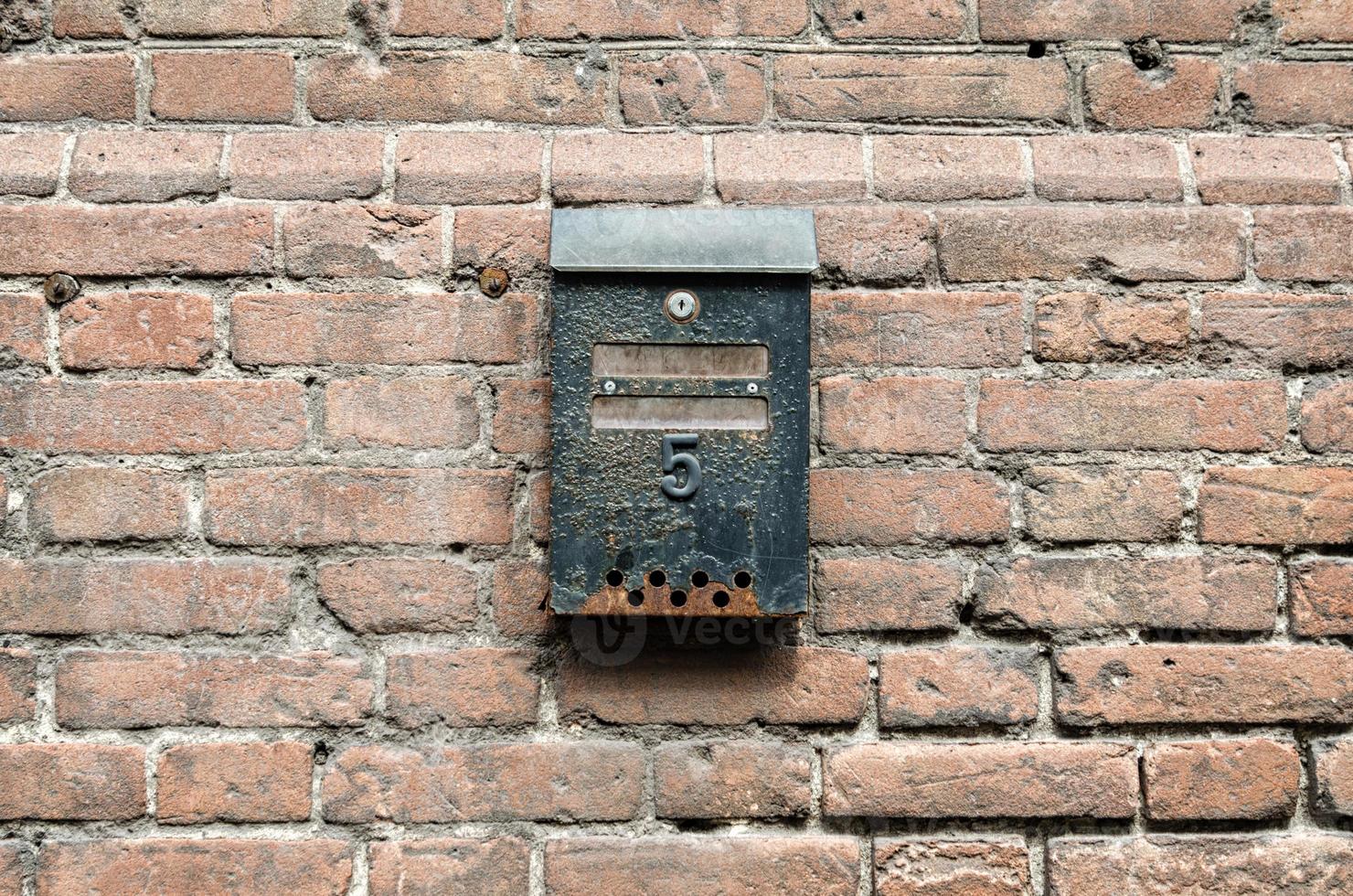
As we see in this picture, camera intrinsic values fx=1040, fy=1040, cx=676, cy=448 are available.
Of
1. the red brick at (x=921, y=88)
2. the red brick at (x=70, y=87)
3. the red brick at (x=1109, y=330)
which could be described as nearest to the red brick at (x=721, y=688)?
the red brick at (x=1109, y=330)

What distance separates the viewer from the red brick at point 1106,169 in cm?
125

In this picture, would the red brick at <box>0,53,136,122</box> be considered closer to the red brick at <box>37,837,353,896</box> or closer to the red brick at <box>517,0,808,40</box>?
the red brick at <box>517,0,808,40</box>

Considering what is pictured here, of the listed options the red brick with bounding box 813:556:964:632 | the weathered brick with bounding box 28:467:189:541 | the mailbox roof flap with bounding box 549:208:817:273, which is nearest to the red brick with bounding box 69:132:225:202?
the weathered brick with bounding box 28:467:189:541

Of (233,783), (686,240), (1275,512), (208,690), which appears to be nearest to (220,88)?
(686,240)

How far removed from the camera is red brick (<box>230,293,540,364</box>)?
1.22m

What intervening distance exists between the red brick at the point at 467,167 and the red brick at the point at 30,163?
0.40 metres

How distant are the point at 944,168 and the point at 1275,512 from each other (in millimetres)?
561

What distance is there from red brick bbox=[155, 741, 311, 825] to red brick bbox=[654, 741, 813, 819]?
16.1 inches

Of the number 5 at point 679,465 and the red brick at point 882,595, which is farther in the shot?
the red brick at point 882,595

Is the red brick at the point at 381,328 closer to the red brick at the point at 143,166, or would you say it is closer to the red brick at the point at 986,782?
the red brick at the point at 143,166

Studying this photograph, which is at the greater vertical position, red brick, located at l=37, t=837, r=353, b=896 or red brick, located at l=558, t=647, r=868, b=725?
red brick, located at l=558, t=647, r=868, b=725

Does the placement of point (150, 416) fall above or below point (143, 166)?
below

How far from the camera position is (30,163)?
124cm

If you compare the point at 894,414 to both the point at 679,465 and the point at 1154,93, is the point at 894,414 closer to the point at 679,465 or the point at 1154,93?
the point at 679,465
